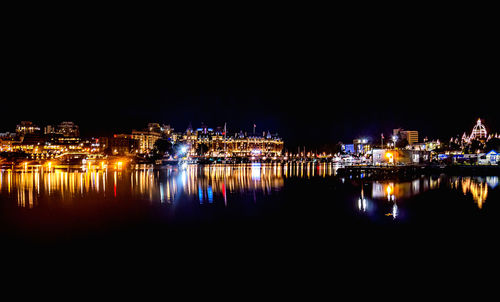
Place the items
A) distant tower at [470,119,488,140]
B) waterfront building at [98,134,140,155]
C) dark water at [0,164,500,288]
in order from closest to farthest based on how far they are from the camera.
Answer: dark water at [0,164,500,288], distant tower at [470,119,488,140], waterfront building at [98,134,140,155]

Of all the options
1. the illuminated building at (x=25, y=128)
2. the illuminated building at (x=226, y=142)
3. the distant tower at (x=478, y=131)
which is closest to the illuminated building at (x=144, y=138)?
the illuminated building at (x=226, y=142)

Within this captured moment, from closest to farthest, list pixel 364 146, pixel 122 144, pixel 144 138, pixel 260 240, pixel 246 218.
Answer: pixel 260 240 → pixel 246 218 → pixel 364 146 → pixel 122 144 → pixel 144 138

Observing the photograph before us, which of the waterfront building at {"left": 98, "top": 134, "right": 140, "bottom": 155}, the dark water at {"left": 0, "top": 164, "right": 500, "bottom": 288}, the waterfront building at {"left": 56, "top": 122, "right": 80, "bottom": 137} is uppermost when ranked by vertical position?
the waterfront building at {"left": 56, "top": 122, "right": 80, "bottom": 137}

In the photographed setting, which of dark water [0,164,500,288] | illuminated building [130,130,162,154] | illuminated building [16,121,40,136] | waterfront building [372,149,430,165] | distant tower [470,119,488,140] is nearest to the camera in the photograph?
dark water [0,164,500,288]

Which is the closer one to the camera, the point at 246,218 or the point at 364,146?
the point at 246,218

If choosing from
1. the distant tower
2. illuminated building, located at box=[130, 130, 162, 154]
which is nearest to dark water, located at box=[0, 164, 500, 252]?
the distant tower

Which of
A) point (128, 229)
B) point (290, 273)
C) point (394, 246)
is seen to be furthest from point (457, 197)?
point (128, 229)

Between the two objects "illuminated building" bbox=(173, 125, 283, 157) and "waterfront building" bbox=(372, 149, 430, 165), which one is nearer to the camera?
"waterfront building" bbox=(372, 149, 430, 165)

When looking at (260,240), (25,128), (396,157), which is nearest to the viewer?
(260,240)

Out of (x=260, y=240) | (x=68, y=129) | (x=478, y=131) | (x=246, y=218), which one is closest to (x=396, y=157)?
(x=246, y=218)

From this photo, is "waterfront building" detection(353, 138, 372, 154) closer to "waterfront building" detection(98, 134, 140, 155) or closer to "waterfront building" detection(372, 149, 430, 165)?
"waterfront building" detection(372, 149, 430, 165)

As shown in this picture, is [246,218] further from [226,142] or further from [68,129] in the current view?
[68,129]

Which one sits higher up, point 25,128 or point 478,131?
point 25,128

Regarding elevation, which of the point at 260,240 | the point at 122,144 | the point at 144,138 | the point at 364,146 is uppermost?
the point at 144,138
